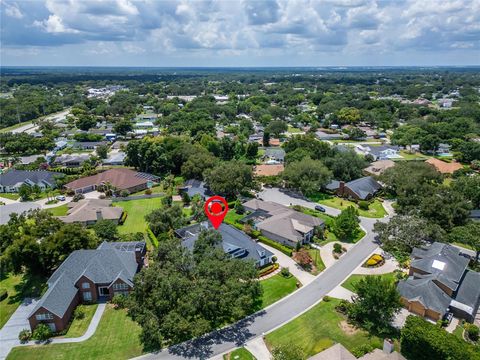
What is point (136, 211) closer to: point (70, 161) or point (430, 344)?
point (70, 161)

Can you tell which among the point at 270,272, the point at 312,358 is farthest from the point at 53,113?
the point at 312,358

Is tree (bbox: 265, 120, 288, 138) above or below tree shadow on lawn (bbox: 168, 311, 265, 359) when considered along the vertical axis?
above

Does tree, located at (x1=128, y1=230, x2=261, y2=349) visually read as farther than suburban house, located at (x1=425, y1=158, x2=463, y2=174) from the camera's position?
No

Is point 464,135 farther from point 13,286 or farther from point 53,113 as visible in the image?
point 53,113

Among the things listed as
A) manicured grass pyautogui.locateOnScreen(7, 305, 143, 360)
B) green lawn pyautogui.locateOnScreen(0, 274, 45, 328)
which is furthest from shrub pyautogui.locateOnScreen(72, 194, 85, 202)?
manicured grass pyautogui.locateOnScreen(7, 305, 143, 360)

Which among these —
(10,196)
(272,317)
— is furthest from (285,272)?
(10,196)

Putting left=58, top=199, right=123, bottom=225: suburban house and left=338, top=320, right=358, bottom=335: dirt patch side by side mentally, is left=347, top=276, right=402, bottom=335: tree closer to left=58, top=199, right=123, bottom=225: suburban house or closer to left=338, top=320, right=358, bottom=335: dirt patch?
left=338, top=320, right=358, bottom=335: dirt patch

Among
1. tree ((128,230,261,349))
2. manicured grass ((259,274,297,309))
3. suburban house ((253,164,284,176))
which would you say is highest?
tree ((128,230,261,349))
